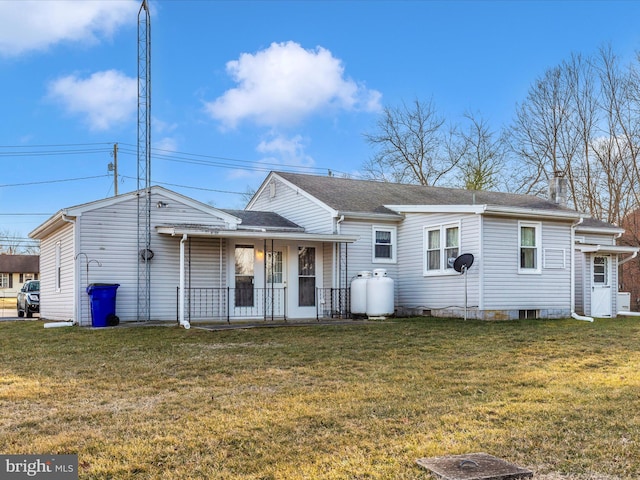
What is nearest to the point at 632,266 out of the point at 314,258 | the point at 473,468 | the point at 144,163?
the point at 314,258

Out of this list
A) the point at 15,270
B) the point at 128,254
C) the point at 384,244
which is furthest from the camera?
the point at 15,270

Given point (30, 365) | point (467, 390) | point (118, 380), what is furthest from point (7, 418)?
point (467, 390)

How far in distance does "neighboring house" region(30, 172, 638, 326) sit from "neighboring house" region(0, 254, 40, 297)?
41231 mm

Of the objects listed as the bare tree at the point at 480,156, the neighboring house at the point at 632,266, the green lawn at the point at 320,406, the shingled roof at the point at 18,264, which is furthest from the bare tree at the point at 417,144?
the shingled roof at the point at 18,264

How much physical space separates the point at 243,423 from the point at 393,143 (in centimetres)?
3024

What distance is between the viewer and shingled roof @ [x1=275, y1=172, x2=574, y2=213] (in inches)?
680

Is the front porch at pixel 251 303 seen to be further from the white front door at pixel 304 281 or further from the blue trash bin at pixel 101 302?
the blue trash bin at pixel 101 302

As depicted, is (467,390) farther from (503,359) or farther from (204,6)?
(204,6)

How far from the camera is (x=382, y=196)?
18.8 meters

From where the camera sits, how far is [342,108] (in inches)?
1073

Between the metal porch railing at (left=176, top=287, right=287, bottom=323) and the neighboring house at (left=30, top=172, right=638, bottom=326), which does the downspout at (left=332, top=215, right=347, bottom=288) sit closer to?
the neighboring house at (left=30, top=172, right=638, bottom=326)

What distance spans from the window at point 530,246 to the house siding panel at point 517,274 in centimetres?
16

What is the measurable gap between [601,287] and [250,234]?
11.0 metres

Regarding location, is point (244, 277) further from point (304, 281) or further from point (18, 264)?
point (18, 264)
